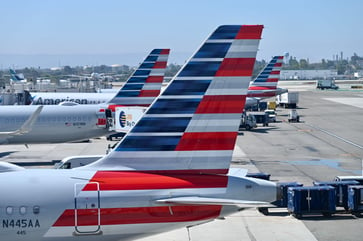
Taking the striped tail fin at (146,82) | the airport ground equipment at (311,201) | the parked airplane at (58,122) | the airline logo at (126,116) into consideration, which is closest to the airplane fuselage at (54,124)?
the parked airplane at (58,122)

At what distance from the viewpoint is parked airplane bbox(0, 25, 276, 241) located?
13352 mm

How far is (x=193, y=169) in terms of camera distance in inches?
567

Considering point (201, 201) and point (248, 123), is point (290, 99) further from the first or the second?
point (201, 201)

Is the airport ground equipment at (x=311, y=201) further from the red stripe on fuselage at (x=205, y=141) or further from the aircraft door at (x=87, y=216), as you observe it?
the aircraft door at (x=87, y=216)

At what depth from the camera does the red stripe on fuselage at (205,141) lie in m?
14.3

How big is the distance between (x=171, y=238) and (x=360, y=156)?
87.0 feet

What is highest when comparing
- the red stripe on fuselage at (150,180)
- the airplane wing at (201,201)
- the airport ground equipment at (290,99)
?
the red stripe on fuselage at (150,180)

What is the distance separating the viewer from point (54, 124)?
4222 cm

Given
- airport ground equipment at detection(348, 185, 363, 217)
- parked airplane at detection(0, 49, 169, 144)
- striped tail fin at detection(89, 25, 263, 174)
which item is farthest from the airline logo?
striped tail fin at detection(89, 25, 263, 174)

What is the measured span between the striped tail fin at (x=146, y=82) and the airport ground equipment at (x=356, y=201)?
97.6 feet

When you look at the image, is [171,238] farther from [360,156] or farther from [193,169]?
[360,156]

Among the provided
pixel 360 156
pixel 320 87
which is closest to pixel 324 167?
pixel 360 156

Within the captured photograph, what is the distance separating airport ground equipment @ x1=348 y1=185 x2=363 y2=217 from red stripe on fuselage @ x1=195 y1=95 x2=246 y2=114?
12.5m

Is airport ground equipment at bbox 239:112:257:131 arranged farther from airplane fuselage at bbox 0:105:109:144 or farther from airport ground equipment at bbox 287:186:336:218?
airport ground equipment at bbox 287:186:336:218
